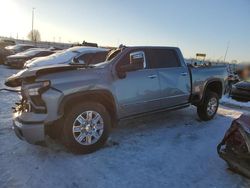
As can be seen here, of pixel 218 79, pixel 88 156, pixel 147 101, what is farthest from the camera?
pixel 218 79

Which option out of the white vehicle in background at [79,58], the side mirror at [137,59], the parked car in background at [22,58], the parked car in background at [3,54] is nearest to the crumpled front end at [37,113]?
the side mirror at [137,59]

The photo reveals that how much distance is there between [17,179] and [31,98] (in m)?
1.27

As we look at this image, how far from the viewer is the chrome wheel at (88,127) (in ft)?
16.0

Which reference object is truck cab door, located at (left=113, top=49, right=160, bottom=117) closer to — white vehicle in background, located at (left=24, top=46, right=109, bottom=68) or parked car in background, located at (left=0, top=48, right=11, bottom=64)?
white vehicle in background, located at (left=24, top=46, right=109, bottom=68)

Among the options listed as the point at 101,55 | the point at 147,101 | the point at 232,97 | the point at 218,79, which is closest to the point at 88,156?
the point at 147,101

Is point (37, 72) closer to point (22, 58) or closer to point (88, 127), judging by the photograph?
point (88, 127)

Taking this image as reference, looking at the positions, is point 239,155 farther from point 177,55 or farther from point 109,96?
point 177,55

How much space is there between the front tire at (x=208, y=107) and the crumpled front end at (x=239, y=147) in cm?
324

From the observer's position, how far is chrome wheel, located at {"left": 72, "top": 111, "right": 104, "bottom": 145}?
4864mm

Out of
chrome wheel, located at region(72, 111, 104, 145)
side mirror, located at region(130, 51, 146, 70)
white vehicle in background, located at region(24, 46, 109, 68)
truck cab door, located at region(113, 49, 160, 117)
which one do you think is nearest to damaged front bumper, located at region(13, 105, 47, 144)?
chrome wheel, located at region(72, 111, 104, 145)

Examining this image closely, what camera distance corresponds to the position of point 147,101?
234 inches

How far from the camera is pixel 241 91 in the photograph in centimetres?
1256

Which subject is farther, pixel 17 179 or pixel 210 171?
pixel 210 171

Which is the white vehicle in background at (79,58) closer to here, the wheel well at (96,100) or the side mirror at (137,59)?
the side mirror at (137,59)
